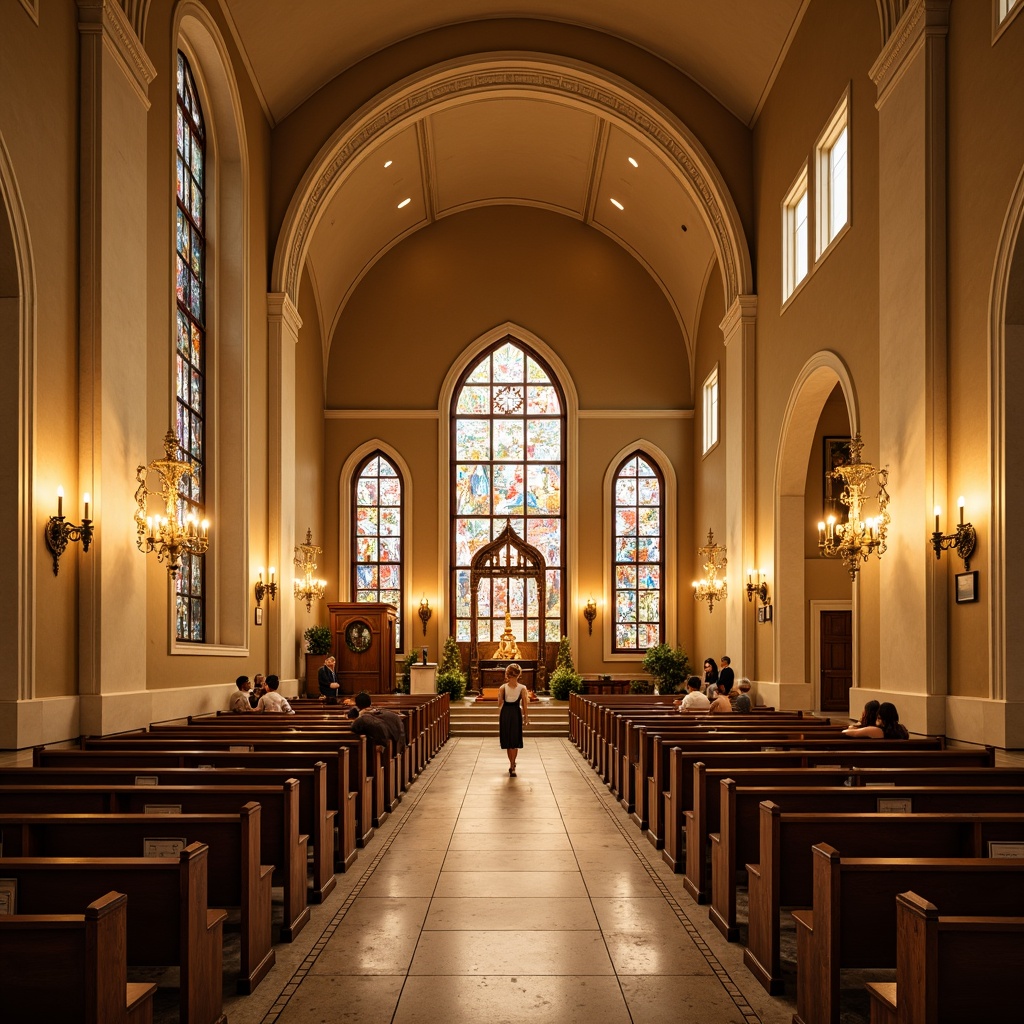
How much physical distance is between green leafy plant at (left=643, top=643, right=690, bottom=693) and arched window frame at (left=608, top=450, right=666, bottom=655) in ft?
7.19

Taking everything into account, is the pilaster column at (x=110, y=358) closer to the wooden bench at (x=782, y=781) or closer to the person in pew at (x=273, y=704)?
the person in pew at (x=273, y=704)

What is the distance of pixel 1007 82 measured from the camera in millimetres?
8055

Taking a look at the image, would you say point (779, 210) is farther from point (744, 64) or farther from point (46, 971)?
point (46, 971)

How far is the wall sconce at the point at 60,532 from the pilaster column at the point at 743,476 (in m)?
10.4

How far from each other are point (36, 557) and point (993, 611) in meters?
7.16

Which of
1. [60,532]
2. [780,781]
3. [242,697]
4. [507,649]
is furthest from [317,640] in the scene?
[780,781]

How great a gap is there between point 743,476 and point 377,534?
9786 mm

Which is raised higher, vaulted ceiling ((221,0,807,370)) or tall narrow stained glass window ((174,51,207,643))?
vaulted ceiling ((221,0,807,370))

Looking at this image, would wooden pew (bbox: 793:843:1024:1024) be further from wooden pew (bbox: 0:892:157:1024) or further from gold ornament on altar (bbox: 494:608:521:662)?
A: gold ornament on altar (bbox: 494:608:521:662)

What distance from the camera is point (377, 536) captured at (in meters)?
23.8

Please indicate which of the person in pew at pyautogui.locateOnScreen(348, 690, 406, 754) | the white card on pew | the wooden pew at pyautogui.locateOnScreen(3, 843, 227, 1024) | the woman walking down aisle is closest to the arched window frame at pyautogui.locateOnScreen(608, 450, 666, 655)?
the woman walking down aisle

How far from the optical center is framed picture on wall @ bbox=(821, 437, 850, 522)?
17516 millimetres

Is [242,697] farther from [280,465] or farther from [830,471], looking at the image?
[830,471]

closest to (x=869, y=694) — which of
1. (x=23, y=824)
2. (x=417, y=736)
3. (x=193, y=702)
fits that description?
(x=417, y=736)
